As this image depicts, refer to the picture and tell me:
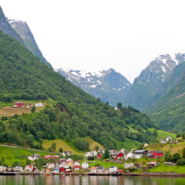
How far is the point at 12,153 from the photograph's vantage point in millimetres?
169500

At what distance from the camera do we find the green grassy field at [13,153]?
16312cm

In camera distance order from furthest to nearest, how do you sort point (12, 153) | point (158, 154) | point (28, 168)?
point (12, 153)
point (158, 154)
point (28, 168)

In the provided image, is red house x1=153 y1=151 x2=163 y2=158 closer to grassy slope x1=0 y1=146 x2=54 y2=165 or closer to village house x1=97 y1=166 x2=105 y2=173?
village house x1=97 y1=166 x2=105 y2=173

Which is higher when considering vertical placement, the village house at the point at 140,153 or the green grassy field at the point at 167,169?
the village house at the point at 140,153

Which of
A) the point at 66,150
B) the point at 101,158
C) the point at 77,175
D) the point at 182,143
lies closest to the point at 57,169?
the point at 77,175

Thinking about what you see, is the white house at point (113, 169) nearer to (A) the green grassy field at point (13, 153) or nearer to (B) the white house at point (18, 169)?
(B) the white house at point (18, 169)

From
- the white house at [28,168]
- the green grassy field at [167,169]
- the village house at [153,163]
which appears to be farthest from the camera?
the white house at [28,168]

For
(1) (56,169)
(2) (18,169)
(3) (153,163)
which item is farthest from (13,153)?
(3) (153,163)

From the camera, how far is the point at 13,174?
5605 inches

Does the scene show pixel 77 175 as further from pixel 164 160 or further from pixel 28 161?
pixel 164 160

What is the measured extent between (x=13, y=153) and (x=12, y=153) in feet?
1.85

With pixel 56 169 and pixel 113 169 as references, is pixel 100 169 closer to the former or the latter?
pixel 113 169

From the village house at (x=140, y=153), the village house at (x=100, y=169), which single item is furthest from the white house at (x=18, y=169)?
the village house at (x=140, y=153)

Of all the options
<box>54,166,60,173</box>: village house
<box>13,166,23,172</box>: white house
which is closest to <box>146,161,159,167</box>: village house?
<box>54,166,60,173</box>: village house
